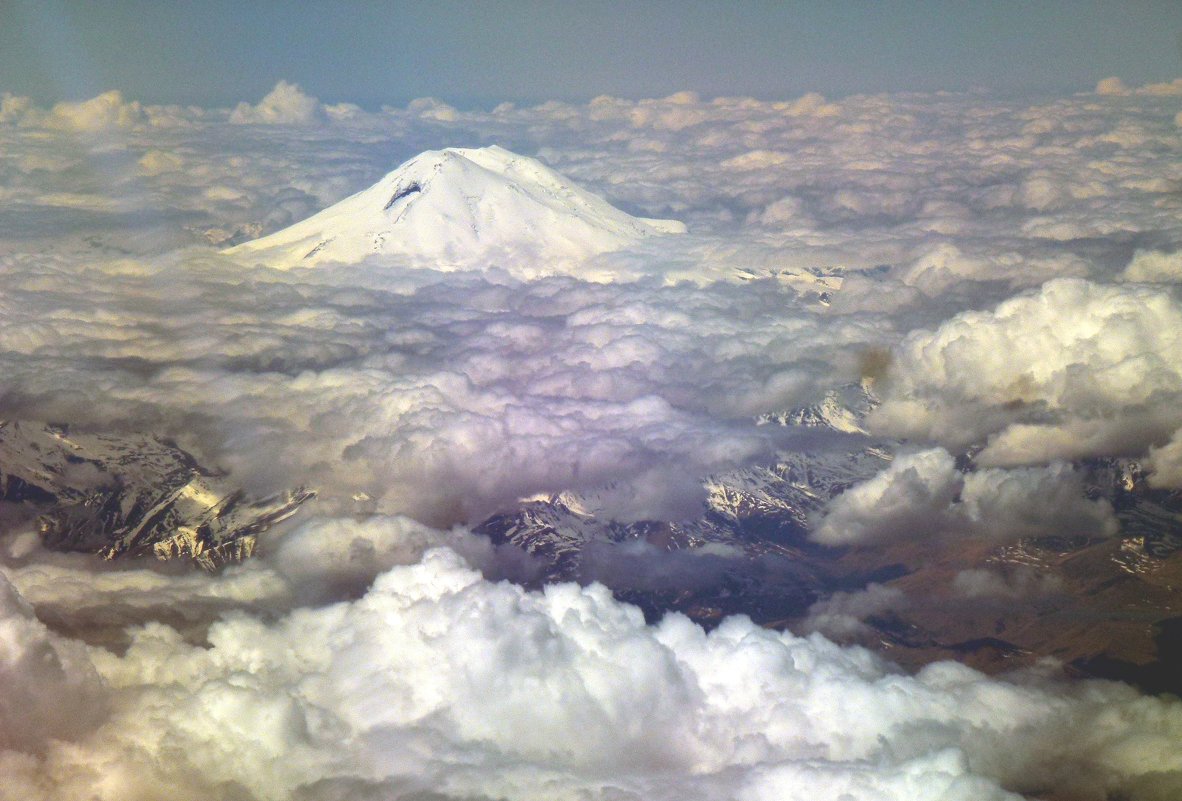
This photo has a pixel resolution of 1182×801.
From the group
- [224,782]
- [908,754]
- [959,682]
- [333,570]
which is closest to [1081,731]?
[959,682]

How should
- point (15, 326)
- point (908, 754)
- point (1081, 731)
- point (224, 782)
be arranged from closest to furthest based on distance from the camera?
point (224, 782)
point (908, 754)
point (1081, 731)
point (15, 326)

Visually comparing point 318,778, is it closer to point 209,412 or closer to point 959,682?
point 959,682

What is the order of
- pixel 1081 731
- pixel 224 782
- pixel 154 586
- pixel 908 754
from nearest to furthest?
pixel 224 782 → pixel 908 754 → pixel 154 586 → pixel 1081 731

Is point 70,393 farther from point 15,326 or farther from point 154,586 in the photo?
point 154,586

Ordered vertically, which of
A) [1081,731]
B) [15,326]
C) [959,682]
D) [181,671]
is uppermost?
[15,326]

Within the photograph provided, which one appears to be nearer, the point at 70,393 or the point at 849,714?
the point at 849,714

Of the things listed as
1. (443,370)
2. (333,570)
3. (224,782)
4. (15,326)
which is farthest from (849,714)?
(15,326)

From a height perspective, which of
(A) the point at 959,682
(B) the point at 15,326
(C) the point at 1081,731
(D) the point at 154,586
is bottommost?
(C) the point at 1081,731

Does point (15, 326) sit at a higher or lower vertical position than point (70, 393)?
higher

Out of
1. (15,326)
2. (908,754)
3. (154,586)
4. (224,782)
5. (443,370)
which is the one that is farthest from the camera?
(443,370)
